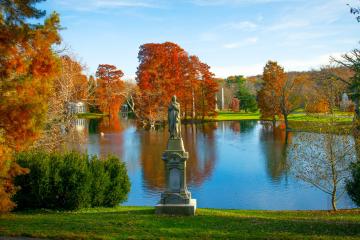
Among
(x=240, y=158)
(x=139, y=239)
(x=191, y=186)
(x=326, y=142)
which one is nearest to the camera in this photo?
(x=139, y=239)

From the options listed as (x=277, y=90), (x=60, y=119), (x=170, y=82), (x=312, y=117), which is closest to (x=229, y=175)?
(x=312, y=117)

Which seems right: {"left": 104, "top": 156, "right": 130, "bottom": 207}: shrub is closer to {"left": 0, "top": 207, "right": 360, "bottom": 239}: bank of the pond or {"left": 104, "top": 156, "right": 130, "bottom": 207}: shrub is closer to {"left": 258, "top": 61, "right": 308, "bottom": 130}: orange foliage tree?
{"left": 0, "top": 207, "right": 360, "bottom": 239}: bank of the pond

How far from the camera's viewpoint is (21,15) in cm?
985

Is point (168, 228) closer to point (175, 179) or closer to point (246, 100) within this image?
point (175, 179)

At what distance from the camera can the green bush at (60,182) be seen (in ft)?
48.2

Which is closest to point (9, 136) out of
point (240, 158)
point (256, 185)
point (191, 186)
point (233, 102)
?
point (191, 186)

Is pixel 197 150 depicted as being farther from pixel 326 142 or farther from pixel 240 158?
pixel 326 142

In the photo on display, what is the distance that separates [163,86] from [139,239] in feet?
168

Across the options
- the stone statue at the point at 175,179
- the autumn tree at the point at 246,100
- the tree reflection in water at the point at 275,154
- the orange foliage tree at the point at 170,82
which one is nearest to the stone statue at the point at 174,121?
the stone statue at the point at 175,179

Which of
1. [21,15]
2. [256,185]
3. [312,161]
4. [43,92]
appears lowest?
[256,185]

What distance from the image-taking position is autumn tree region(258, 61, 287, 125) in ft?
187

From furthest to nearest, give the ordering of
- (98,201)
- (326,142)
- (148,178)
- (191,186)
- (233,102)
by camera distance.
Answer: (233,102)
(148,178)
(191,186)
(326,142)
(98,201)

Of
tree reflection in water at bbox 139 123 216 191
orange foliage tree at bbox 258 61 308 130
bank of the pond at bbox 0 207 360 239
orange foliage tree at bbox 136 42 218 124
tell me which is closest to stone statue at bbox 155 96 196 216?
bank of the pond at bbox 0 207 360 239

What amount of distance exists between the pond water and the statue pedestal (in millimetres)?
4949
